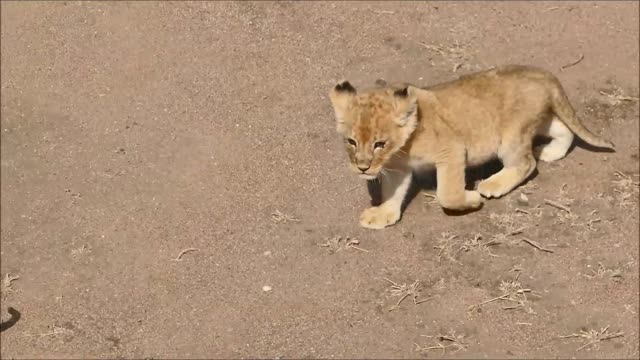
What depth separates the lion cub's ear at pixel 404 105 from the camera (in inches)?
235

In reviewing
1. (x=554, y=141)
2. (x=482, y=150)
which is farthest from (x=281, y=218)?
(x=554, y=141)

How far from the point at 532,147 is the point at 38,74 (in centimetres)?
485

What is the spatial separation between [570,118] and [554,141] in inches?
14.7

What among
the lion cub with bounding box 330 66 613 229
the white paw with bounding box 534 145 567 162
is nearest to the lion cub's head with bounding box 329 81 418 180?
the lion cub with bounding box 330 66 613 229

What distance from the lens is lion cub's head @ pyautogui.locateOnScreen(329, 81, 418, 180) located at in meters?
6.00

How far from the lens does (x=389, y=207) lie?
688cm

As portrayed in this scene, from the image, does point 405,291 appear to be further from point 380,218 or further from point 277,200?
point 277,200

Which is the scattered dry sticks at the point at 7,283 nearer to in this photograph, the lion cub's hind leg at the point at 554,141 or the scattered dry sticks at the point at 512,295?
the scattered dry sticks at the point at 512,295

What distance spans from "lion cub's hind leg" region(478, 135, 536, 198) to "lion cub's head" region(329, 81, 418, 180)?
1.04m

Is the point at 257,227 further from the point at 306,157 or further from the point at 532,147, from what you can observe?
the point at 532,147

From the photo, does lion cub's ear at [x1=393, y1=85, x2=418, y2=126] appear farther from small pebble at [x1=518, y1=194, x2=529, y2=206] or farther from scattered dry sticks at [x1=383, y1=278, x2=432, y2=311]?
small pebble at [x1=518, y1=194, x2=529, y2=206]

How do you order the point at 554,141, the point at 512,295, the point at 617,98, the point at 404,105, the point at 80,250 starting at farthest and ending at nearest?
the point at 617,98, the point at 554,141, the point at 80,250, the point at 512,295, the point at 404,105

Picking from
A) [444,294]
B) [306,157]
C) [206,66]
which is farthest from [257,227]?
[206,66]

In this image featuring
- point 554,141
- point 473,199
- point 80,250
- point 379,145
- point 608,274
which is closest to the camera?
point 379,145
